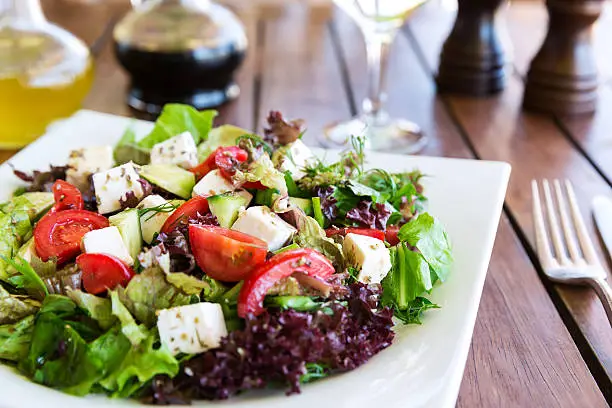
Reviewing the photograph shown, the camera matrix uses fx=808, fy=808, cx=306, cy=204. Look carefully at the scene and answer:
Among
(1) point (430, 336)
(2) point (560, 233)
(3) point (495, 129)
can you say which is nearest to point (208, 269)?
(1) point (430, 336)

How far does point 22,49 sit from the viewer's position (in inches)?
91.5

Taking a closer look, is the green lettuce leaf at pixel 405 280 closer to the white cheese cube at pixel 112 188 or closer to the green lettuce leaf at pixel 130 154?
the white cheese cube at pixel 112 188

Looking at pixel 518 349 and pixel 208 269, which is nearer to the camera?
pixel 208 269

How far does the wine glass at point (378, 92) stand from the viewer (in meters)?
2.30

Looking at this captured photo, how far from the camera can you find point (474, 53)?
2869 millimetres

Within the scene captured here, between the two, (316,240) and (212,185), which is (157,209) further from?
(316,240)

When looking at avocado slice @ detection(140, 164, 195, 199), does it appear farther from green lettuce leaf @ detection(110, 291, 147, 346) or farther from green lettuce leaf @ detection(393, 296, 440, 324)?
green lettuce leaf @ detection(393, 296, 440, 324)

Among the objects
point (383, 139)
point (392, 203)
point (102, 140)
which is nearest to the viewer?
point (392, 203)

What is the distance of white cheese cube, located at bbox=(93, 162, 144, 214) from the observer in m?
1.60

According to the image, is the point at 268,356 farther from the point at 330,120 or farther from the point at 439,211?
the point at 330,120

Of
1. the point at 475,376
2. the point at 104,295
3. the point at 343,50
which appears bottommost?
the point at 343,50

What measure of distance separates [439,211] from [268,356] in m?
0.68

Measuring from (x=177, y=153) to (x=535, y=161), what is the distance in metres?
1.16

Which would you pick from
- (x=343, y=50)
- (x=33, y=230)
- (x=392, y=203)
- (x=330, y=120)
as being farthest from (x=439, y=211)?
(x=343, y=50)
